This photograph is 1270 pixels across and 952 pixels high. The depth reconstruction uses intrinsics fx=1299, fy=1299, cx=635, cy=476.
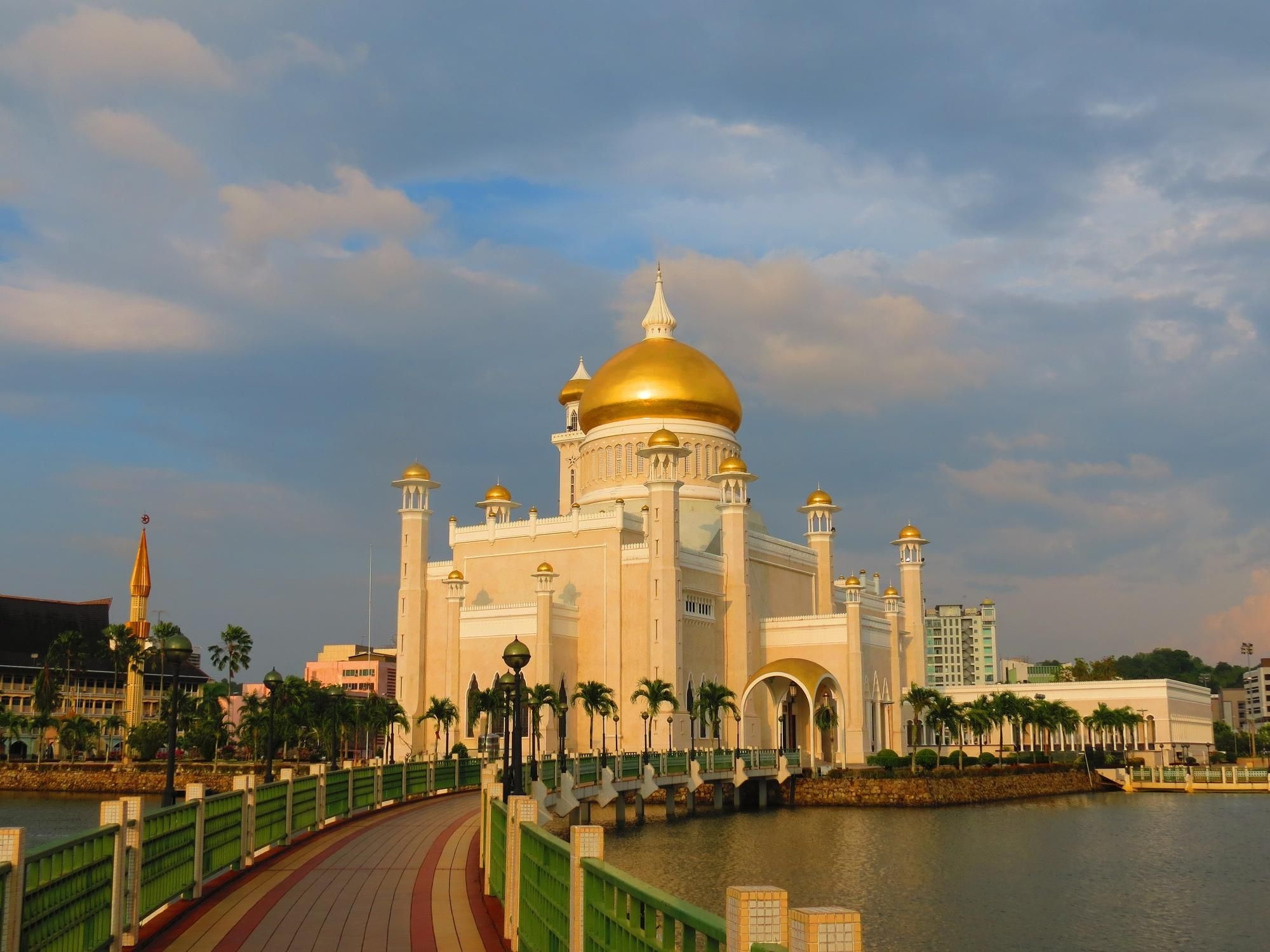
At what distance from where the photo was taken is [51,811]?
49.5 metres

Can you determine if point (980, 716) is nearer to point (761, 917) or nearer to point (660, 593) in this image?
point (660, 593)

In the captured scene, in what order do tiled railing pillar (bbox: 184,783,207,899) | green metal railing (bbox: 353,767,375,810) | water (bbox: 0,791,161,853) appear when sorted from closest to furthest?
tiled railing pillar (bbox: 184,783,207,899) < green metal railing (bbox: 353,767,375,810) < water (bbox: 0,791,161,853)

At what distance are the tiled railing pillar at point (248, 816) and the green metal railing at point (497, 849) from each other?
338 cm

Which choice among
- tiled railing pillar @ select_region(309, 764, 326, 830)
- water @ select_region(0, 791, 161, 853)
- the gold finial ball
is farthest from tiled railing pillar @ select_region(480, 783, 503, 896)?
the gold finial ball

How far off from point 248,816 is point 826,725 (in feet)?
128

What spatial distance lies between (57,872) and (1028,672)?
526 feet

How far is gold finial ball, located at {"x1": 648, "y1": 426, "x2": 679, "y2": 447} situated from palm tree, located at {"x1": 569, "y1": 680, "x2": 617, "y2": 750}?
381 inches

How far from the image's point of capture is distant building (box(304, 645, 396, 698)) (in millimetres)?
111375

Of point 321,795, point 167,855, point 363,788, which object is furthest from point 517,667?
point 167,855

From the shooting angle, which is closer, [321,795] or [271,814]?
[271,814]

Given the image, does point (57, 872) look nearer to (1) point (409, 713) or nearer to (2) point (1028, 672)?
(1) point (409, 713)

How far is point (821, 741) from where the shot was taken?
55.4m

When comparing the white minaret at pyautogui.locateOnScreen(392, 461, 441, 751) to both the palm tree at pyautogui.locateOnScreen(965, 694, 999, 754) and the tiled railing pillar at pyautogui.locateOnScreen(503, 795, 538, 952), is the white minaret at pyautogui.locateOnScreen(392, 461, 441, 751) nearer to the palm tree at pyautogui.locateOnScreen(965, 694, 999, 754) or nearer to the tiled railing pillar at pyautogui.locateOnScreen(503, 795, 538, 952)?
the palm tree at pyautogui.locateOnScreen(965, 694, 999, 754)

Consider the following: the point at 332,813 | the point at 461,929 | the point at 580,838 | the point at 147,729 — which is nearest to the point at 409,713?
the point at 147,729
